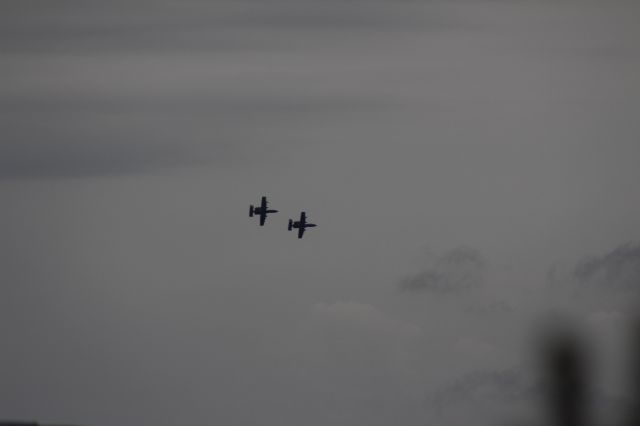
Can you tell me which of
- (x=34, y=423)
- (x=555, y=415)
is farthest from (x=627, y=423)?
(x=34, y=423)

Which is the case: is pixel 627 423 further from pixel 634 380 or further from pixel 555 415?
pixel 555 415

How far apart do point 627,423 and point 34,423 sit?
136 m

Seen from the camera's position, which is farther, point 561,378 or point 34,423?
point 34,423


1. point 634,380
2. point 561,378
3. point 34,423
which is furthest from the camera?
point 34,423

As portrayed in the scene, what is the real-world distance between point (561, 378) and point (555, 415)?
55cm

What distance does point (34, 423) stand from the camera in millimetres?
111000

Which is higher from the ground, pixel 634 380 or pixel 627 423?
pixel 634 380

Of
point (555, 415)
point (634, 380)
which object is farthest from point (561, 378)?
point (634, 380)

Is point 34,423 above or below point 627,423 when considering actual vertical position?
below

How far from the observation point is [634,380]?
6242mm

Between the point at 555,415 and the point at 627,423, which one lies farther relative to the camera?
the point at 627,423

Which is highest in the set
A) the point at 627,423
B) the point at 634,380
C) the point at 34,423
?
the point at 634,380

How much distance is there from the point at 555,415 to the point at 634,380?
4.64ft

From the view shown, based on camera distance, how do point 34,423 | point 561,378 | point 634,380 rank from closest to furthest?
point 561,378 < point 634,380 < point 34,423
